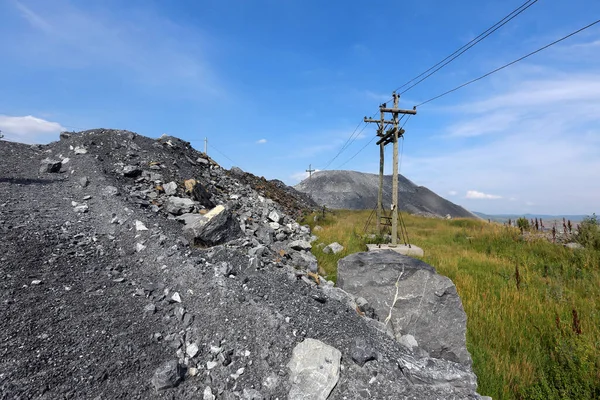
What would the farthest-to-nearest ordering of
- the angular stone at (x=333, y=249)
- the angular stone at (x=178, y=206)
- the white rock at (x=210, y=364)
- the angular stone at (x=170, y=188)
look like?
the angular stone at (x=333, y=249), the angular stone at (x=170, y=188), the angular stone at (x=178, y=206), the white rock at (x=210, y=364)

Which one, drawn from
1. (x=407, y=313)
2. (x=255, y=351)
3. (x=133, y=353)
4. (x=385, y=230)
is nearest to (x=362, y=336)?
(x=255, y=351)

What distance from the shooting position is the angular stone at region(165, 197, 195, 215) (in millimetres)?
6211

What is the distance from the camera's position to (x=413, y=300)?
4.64m

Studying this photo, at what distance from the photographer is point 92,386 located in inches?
96.0

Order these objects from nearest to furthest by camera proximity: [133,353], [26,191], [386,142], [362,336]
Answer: [133,353]
[362,336]
[26,191]
[386,142]

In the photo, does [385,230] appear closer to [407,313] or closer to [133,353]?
[407,313]

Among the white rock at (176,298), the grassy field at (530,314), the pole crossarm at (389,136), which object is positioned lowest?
the grassy field at (530,314)

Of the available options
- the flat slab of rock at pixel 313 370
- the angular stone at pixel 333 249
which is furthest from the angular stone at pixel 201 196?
the flat slab of rock at pixel 313 370

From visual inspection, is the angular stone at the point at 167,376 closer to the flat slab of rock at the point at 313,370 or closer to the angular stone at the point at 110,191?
the flat slab of rock at the point at 313,370

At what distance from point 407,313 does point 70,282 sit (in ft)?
15.4

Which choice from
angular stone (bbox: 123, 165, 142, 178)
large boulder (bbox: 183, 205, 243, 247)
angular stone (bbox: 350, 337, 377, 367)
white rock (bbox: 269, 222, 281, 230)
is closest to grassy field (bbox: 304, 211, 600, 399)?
white rock (bbox: 269, 222, 281, 230)

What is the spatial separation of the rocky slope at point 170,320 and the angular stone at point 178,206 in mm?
447

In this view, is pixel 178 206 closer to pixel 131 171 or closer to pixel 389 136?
pixel 131 171

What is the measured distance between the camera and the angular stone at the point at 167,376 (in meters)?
2.51
